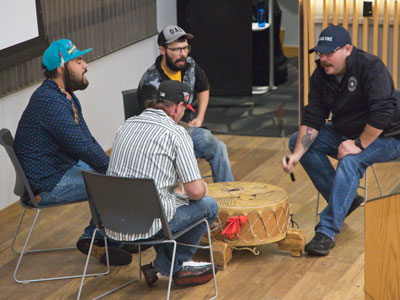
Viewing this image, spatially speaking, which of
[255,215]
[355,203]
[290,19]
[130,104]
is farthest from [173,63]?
[290,19]

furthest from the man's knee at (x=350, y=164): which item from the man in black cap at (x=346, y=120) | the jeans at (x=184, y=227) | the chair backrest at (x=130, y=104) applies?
the chair backrest at (x=130, y=104)

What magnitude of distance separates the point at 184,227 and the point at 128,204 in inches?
14.5

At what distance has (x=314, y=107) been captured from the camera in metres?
4.77

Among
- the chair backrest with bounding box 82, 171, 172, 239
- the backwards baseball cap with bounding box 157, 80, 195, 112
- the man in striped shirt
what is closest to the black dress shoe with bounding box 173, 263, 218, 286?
the man in striped shirt

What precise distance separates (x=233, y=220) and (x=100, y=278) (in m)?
0.79

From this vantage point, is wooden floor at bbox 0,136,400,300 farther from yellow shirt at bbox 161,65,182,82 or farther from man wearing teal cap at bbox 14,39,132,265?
yellow shirt at bbox 161,65,182,82

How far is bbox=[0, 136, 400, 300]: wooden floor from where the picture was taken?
3.98 metres

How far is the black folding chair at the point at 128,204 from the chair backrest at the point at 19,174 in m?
0.50

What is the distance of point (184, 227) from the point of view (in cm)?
381

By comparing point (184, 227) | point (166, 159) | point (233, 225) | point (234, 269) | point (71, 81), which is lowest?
point (234, 269)

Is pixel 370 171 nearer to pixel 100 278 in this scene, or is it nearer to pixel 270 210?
pixel 270 210

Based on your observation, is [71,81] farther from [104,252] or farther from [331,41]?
[331,41]

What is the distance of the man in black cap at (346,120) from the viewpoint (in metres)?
4.42

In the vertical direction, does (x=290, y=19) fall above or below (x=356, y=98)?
below
